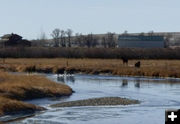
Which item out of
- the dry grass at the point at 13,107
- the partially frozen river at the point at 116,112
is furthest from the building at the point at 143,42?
the dry grass at the point at 13,107

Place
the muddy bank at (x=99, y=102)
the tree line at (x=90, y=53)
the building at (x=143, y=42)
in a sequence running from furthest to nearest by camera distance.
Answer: the building at (x=143, y=42) < the tree line at (x=90, y=53) < the muddy bank at (x=99, y=102)

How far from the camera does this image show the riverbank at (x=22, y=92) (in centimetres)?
2309

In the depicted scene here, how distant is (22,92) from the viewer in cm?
3091

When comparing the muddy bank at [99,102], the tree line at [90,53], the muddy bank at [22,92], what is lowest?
the muddy bank at [99,102]

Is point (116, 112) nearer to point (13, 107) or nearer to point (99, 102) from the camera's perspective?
point (99, 102)

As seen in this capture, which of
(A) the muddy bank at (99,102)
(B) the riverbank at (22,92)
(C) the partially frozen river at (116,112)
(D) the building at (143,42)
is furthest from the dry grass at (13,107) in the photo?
(D) the building at (143,42)

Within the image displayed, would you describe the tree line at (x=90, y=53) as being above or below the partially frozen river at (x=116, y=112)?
above

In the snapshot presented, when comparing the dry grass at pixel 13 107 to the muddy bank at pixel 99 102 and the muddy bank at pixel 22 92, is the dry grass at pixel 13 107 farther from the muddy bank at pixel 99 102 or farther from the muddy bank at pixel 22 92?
the muddy bank at pixel 99 102

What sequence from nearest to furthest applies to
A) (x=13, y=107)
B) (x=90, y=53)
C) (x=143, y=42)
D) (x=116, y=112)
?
(x=13, y=107) < (x=116, y=112) < (x=90, y=53) < (x=143, y=42)

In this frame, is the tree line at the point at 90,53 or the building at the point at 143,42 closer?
the tree line at the point at 90,53

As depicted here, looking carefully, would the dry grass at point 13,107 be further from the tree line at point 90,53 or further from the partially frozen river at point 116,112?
the tree line at point 90,53

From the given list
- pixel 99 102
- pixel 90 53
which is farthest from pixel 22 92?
pixel 90 53

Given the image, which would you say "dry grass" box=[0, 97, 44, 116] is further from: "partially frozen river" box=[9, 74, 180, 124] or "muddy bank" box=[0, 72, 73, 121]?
"partially frozen river" box=[9, 74, 180, 124]

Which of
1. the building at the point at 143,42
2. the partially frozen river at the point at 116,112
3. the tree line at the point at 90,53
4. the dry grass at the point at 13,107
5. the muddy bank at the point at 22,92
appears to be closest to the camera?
the partially frozen river at the point at 116,112
